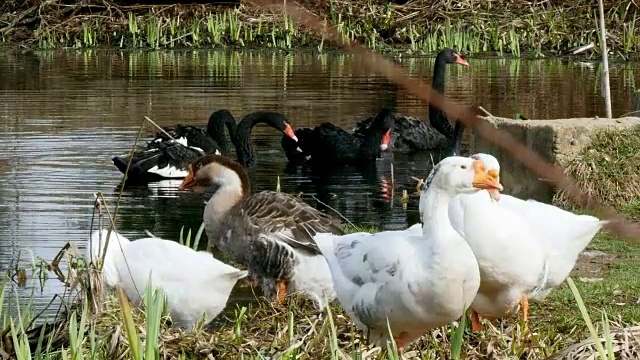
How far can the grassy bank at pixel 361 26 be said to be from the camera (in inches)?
1079

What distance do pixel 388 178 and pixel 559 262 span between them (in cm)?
718

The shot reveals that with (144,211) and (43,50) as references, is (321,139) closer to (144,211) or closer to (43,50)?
(144,211)

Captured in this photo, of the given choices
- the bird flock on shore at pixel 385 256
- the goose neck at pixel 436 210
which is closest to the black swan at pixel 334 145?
the bird flock on shore at pixel 385 256

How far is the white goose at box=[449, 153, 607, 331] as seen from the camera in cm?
586

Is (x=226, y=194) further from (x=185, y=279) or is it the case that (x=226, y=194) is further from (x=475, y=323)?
(x=475, y=323)

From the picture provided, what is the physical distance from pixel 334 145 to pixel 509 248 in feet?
27.6

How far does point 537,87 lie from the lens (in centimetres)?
2084

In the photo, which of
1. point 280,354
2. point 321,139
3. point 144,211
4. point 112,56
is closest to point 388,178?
point 321,139

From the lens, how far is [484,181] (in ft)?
17.2

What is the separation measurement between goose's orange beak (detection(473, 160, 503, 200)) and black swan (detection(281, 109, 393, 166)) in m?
8.76

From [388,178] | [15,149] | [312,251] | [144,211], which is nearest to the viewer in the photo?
[312,251]

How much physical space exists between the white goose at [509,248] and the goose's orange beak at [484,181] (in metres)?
0.40

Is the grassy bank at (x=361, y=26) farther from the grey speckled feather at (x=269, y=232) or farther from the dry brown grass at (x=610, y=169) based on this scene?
the grey speckled feather at (x=269, y=232)

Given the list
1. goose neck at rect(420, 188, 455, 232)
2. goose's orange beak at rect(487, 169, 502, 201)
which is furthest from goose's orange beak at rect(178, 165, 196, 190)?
goose's orange beak at rect(487, 169, 502, 201)
